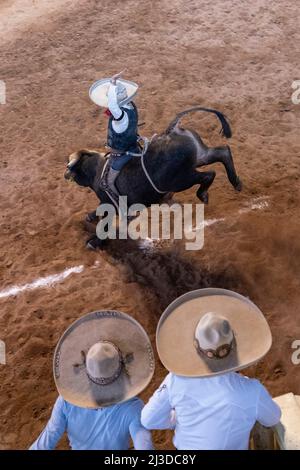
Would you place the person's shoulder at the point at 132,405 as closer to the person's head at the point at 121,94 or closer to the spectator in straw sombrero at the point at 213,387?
the spectator in straw sombrero at the point at 213,387

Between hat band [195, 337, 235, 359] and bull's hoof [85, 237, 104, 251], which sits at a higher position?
hat band [195, 337, 235, 359]

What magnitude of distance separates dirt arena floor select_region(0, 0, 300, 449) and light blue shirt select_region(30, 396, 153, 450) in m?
1.24

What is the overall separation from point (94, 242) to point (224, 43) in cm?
525

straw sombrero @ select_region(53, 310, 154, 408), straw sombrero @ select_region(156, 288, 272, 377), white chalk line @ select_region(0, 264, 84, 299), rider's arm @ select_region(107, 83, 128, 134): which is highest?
rider's arm @ select_region(107, 83, 128, 134)

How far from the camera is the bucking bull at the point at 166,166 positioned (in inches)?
214

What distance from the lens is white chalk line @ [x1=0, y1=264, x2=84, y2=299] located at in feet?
18.8

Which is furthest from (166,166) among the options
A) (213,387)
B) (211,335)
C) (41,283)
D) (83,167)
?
(213,387)

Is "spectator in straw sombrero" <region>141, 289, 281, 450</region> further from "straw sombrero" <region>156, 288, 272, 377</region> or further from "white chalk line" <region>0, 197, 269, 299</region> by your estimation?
"white chalk line" <region>0, 197, 269, 299</region>

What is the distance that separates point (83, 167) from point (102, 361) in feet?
11.1

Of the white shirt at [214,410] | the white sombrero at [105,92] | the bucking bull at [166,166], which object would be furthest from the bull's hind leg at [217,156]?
the white shirt at [214,410]

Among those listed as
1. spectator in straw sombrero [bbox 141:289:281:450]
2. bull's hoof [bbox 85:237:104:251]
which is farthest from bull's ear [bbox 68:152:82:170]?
spectator in straw sombrero [bbox 141:289:281:450]

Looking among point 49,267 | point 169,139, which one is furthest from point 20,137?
point 169,139

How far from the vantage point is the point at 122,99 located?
4.98 m

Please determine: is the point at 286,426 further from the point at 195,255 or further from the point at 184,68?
the point at 184,68
